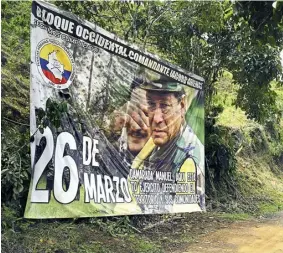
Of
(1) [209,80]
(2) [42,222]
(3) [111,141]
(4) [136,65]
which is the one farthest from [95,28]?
(1) [209,80]

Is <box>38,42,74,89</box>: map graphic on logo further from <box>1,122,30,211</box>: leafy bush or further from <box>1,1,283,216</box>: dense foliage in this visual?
<box>1,122,30,211</box>: leafy bush

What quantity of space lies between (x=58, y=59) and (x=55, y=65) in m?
0.11

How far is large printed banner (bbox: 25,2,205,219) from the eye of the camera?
17.2 feet

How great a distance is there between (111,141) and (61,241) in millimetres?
1750

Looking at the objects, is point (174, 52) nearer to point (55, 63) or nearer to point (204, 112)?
point (204, 112)

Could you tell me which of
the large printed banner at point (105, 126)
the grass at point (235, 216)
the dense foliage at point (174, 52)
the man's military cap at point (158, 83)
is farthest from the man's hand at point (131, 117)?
the grass at point (235, 216)

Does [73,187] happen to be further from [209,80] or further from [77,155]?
[209,80]

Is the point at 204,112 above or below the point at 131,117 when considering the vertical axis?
above

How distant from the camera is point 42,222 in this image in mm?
5438

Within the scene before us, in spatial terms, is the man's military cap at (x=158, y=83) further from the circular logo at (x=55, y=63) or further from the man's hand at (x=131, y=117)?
the circular logo at (x=55, y=63)

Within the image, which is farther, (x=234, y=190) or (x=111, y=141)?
(x=234, y=190)

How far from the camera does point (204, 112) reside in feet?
30.7

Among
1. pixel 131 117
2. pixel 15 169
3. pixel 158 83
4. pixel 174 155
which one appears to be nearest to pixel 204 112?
pixel 174 155

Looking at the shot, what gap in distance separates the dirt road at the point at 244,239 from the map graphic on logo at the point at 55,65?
123 inches
